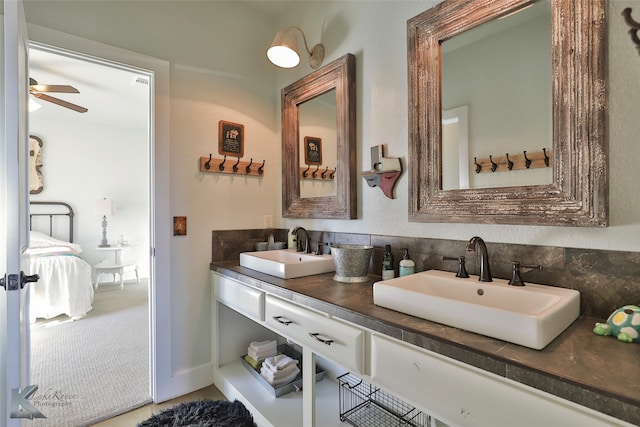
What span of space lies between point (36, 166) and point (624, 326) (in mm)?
6271

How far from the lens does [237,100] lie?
7.67 ft

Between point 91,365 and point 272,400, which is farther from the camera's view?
point 91,365

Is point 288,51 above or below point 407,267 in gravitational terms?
above

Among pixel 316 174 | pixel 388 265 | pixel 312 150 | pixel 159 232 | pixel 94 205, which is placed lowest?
pixel 388 265

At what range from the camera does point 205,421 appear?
176 centimetres

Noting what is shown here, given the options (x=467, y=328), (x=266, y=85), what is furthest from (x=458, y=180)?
(x=266, y=85)

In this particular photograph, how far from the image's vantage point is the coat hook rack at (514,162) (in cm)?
116

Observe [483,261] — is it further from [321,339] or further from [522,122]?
[321,339]

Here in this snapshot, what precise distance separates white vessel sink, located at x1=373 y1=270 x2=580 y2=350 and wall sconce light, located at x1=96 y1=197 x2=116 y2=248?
527cm

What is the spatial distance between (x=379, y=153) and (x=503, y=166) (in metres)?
0.61

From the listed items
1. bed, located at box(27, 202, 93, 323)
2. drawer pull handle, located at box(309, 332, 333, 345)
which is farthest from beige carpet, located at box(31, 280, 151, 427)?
drawer pull handle, located at box(309, 332, 333, 345)

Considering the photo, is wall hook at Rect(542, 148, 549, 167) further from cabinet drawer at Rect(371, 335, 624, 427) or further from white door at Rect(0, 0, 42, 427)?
white door at Rect(0, 0, 42, 427)

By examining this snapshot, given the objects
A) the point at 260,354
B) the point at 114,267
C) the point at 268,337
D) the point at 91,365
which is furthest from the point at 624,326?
the point at 114,267

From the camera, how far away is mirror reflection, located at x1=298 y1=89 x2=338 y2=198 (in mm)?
2008
